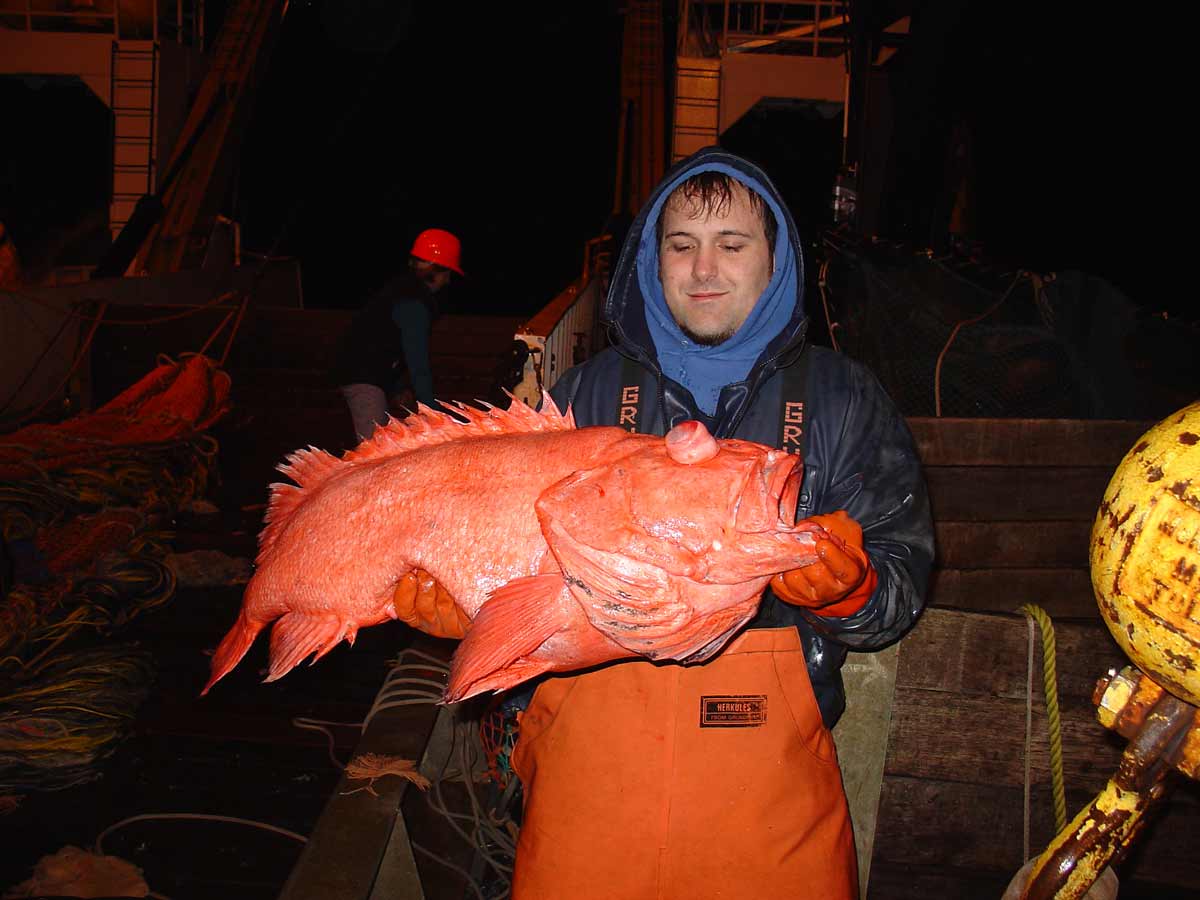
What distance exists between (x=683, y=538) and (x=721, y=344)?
0.85 metres

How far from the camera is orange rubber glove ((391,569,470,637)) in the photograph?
76.3 inches

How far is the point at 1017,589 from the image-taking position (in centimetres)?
416

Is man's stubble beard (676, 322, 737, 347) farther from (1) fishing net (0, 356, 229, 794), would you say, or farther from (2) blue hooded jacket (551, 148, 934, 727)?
(1) fishing net (0, 356, 229, 794)

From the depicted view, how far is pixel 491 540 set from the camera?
5.93 feet

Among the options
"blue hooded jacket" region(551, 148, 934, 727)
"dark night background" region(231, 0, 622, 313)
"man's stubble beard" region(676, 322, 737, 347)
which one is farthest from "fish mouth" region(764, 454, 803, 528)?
"dark night background" region(231, 0, 622, 313)

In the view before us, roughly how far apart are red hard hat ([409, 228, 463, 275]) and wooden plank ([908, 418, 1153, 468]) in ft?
14.9

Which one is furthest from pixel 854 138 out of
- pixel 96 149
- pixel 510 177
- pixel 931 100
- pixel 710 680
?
pixel 510 177

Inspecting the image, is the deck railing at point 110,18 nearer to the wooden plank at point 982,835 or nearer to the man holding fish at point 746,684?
the man holding fish at point 746,684

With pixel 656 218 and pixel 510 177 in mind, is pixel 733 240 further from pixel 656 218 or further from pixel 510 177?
pixel 510 177

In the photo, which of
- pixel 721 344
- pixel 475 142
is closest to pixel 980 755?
pixel 721 344

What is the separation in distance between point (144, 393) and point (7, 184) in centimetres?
1689

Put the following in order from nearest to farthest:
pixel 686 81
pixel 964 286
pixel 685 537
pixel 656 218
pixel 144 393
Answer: pixel 685 537 < pixel 656 218 < pixel 964 286 < pixel 144 393 < pixel 686 81

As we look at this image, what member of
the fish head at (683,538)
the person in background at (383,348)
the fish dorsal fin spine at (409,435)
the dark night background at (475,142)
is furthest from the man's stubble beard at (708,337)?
the dark night background at (475,142)

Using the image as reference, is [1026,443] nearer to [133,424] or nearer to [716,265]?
[716,265]
